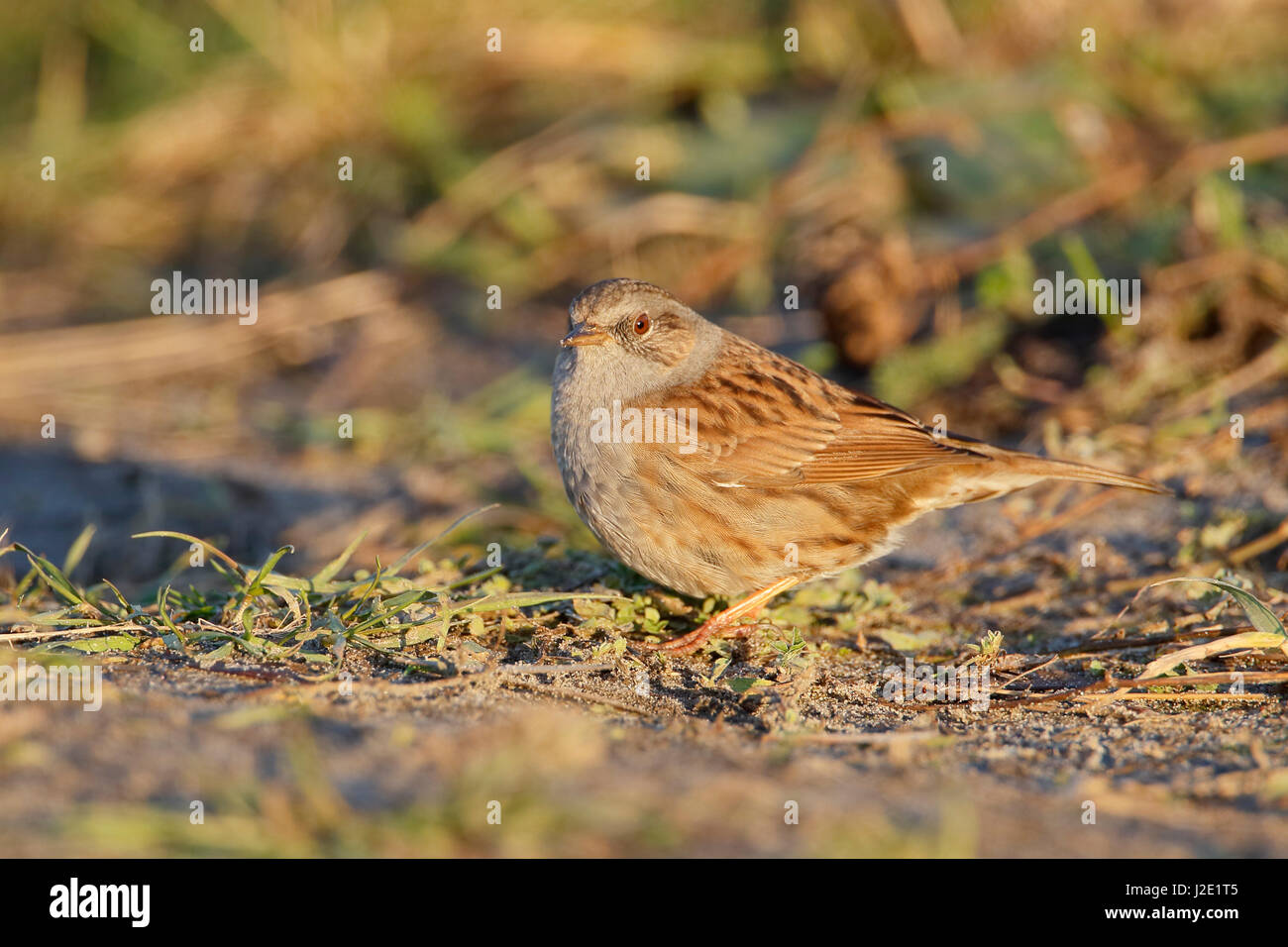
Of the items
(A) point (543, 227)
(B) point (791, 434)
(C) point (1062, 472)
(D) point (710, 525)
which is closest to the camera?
(D) point (710, 525)

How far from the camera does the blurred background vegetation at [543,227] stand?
651cm

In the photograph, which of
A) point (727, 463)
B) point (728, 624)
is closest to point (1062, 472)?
point (727, 463)

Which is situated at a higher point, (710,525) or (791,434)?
(791,434)

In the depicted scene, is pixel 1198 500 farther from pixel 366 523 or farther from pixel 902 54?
pixel 902 54

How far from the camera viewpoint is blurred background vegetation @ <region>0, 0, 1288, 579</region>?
21.4 ft

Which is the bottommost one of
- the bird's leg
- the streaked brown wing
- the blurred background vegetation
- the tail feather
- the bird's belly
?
the bird's leg

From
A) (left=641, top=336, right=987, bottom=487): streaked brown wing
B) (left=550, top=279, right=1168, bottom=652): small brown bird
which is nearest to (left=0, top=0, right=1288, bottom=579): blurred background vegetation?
(left=550, top=279, right=1168, bottom=652): small brown bird

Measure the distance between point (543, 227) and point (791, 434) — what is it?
4.56m

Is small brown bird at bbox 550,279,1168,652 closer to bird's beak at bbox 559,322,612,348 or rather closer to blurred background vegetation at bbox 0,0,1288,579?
bird's beak at bbox 559,322,612,348

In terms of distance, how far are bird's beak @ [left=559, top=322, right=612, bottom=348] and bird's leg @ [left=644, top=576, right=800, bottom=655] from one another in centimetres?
120

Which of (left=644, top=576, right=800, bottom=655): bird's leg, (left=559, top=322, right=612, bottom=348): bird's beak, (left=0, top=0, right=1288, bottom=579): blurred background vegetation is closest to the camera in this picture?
(left=644, top=576, right=800, bottom=655): bird's leg

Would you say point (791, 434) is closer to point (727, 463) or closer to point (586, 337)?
point (727, 463)

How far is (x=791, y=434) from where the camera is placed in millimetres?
4930

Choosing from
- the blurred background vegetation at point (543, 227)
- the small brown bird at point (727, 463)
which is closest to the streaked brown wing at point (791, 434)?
the small brown bird at point (727, 463)
